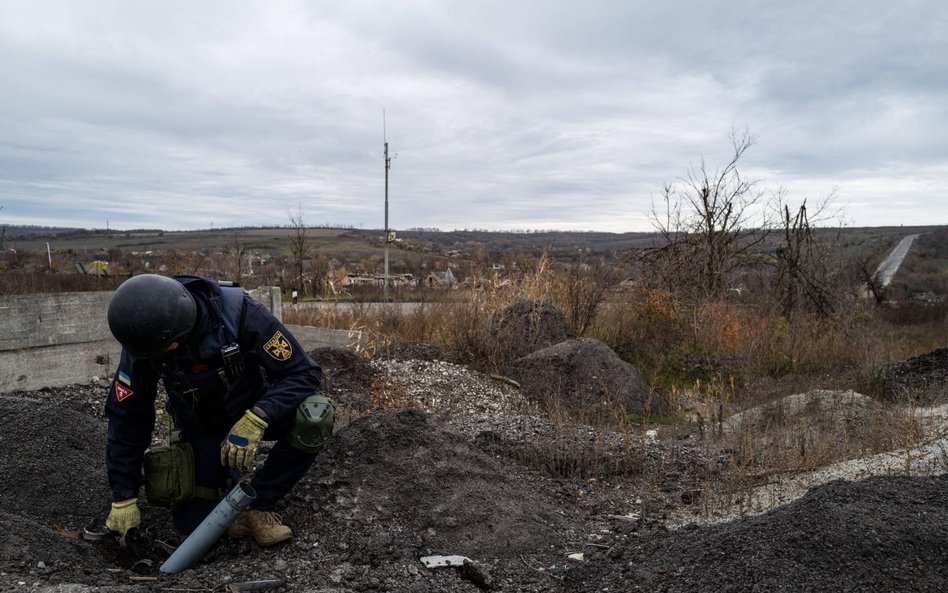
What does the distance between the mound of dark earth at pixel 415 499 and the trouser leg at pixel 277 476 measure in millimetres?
189

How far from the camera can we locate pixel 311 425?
3.29m

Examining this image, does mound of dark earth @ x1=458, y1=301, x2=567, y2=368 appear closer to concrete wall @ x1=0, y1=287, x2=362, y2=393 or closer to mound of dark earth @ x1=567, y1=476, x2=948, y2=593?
concrete wall @ x1=0, y1=287, x2=362, y2=393

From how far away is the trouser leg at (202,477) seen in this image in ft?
11.4

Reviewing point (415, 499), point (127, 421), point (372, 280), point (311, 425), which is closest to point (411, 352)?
point (415, 499)

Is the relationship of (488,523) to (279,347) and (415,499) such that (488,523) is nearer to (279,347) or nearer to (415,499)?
(415,499)

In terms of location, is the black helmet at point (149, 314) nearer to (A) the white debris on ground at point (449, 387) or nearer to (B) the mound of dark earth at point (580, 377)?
(A) the white debris on ground at point (449, 387)

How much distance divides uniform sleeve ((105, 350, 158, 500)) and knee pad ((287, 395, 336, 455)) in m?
0.70

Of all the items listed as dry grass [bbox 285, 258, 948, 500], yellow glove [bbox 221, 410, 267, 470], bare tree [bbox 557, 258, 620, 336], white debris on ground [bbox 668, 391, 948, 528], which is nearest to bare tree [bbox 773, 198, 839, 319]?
dry grass [bbox 285, 258, 948, 500]

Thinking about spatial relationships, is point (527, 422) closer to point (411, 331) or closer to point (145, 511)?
point (145, 511)

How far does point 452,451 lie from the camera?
13.3 feet

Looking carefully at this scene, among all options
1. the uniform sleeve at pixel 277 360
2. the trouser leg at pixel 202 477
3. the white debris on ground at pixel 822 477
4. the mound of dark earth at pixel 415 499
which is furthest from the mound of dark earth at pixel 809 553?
the trouser leg at pixel 202 477

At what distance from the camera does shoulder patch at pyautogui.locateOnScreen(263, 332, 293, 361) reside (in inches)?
128

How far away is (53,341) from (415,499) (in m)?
4.34

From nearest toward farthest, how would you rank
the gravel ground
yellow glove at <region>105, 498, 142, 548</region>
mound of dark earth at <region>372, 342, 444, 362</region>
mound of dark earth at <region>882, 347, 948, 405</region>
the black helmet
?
the gravel ground < the black helmet < yellow glove at <region>105, 498, 142, 548</region> < mound of dark earth at <region>882, 347, 948, 405</region> < mound of dark earth at <region>372, 342, 444, 362</region>
